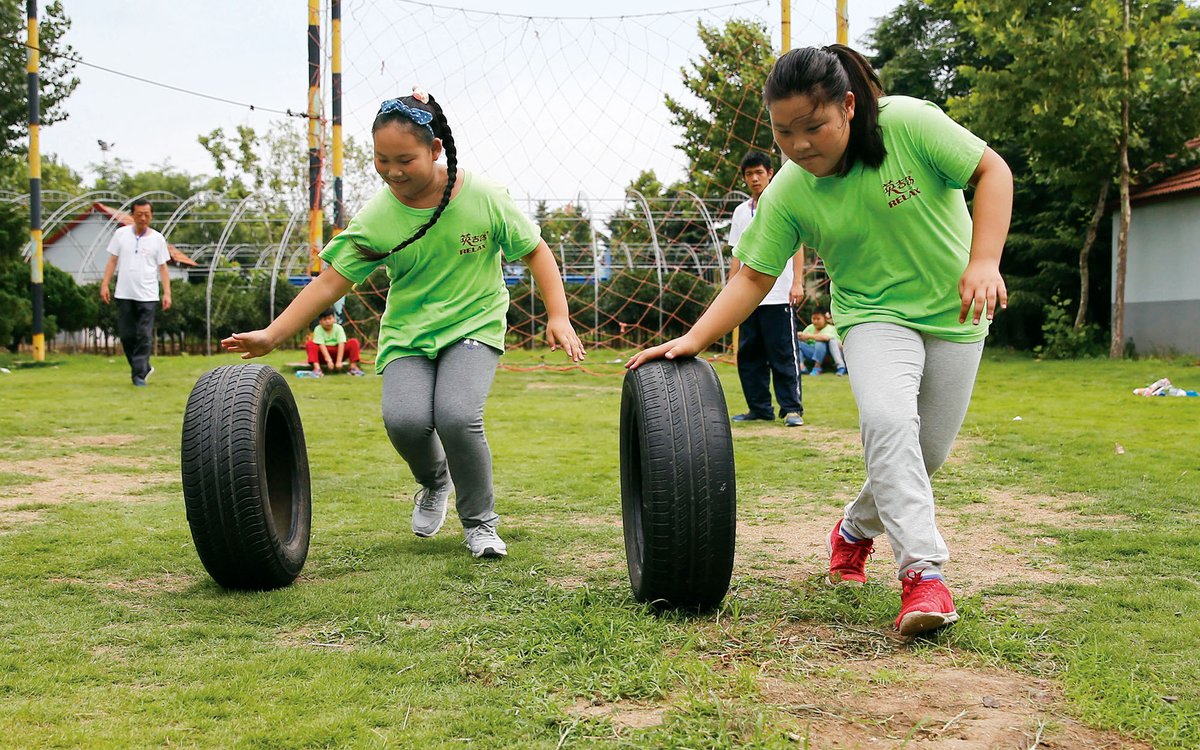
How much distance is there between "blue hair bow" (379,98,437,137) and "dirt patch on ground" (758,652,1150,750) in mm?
2516

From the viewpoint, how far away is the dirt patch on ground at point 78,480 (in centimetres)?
578

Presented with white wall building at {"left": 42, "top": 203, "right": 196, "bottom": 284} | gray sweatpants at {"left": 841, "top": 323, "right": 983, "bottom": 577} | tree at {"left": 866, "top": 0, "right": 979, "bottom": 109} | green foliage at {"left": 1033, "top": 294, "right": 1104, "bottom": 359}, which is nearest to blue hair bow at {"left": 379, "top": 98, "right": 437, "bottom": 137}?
gray sweatpants at {"left": 841, "top": 323, "right": 983, "bottom": 577}

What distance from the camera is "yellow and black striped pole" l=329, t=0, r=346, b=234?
51.0 feet

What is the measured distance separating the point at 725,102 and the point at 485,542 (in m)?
20.2

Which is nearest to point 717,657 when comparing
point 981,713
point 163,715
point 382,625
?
point 981,713

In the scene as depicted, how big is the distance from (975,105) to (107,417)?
51.5ft

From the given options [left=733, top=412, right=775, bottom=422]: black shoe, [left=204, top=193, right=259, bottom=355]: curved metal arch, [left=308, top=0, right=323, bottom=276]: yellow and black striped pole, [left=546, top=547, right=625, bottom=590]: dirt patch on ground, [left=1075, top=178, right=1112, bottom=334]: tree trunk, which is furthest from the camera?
[left=204, top=193, right=259, bottom=355]: curved metal arch

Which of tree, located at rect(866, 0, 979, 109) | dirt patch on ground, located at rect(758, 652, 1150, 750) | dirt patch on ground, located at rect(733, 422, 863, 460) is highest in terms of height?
tree, located at rect(866, 0, 979, 109)

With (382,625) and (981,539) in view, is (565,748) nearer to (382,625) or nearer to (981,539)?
(382,625)

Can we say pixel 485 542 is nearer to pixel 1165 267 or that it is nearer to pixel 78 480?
pixel 78 480

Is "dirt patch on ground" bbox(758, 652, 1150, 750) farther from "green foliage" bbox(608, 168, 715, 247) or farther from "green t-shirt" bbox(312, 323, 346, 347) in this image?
"green foliage" bbox(608, 168, 715, 247)

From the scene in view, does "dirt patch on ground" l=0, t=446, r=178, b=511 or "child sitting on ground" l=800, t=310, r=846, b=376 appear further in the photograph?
"child sitting on ground" l=800, t=310, r=846, b=376

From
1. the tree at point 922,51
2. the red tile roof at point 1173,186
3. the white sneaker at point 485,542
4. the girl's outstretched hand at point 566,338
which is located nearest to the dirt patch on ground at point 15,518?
the white sneaker at point 485,542

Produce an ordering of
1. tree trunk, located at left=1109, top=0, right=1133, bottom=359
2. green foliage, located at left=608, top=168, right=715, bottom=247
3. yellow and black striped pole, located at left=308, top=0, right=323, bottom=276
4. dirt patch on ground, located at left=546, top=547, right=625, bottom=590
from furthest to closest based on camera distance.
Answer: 1. green foliage, located at left=608, top=168, right=715, bottom=247
2. tree trunk, located at left=1109, top=0, right=1133, bottom=359
3. yellow and black striped pole, located at left=308, top=0, right=323, bottom=276
4. dirt patch on ground, located at left=546, top=547, right=625, bottom=590
